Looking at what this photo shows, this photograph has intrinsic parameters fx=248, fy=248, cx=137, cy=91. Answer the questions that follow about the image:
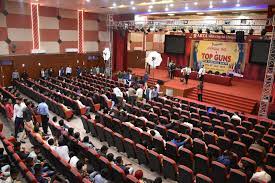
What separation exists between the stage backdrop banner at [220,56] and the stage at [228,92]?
1.43m

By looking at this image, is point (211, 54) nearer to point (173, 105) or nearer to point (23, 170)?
point (173, 105)

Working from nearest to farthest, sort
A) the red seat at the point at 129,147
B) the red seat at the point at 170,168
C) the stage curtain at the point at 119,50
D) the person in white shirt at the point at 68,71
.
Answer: the red seat at the point at 170,168
the red seat at the point at 129,147
the person in white shirt at the point at 68,71
the stage curtain at the point at 119,50

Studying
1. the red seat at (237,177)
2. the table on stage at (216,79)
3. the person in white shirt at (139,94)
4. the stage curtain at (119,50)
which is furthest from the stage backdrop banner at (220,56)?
the red seat at (237,177)

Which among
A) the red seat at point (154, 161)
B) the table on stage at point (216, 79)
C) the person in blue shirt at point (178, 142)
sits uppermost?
the table on stage at point (216, 79)

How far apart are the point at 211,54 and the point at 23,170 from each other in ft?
59.0

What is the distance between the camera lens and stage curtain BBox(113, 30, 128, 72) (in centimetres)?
2188

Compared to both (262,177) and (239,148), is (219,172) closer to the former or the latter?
(262,177)

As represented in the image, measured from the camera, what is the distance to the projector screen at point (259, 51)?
16438mm

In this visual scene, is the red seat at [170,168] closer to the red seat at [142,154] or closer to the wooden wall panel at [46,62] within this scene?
the red seat at [142,154]

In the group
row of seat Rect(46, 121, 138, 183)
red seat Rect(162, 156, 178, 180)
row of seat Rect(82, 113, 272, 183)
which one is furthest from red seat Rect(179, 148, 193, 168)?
row of seat Rect(46, 121, 138, 183)

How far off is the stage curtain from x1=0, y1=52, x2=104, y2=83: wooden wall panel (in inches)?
64.7

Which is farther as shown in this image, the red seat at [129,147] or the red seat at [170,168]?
the red seat at [129,147]

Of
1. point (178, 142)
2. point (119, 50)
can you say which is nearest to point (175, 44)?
point (119, 50)

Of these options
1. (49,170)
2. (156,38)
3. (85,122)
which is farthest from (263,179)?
(156,38)
